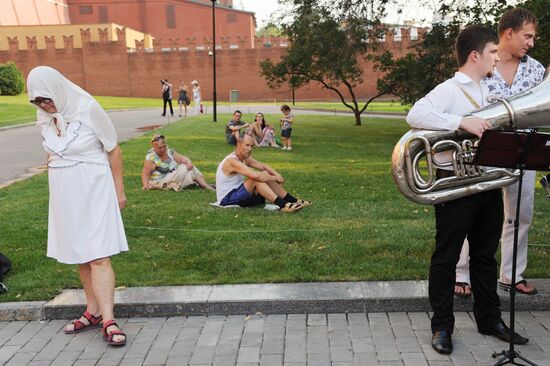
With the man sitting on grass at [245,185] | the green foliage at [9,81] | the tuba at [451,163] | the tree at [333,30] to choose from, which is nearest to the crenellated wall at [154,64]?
the green foliage at [9,81]

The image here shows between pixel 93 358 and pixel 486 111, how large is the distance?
308 cm

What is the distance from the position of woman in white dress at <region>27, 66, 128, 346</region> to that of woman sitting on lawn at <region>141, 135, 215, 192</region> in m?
5.37

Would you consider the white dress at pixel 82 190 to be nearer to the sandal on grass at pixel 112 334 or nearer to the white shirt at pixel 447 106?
the sandal on grass at pixel 112 334

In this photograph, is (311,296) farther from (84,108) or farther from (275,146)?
(275,146)

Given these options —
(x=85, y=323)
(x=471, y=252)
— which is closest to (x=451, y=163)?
(x=471, y=252)

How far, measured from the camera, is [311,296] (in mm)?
4496

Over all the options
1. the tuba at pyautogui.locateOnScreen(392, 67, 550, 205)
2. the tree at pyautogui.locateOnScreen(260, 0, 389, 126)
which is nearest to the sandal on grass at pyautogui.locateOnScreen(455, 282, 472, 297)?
the tuba at pyautogui.locateOnScreen(392, 67, 550, 205)

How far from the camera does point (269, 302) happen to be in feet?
14.6

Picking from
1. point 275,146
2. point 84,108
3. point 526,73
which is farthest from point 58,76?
point 275,146

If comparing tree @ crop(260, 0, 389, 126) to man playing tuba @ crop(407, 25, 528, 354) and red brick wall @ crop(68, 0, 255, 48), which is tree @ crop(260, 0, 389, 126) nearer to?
man playing tuba @ crop(407, 25, 528, 354)

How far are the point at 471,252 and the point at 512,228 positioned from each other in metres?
0.66

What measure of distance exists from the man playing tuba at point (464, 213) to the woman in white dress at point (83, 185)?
218 centimetres

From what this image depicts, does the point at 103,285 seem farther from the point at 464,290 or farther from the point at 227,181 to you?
the point at 227,181

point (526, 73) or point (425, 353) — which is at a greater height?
point (526, 73)
